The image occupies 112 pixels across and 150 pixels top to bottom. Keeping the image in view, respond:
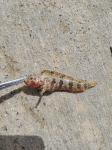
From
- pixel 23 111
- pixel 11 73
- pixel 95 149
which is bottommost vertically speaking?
pixel 95 149

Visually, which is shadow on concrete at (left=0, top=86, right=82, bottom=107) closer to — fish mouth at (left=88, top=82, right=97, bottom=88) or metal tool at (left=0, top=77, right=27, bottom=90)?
metal tool at (left=0, top=77, right=27, bottom=90)

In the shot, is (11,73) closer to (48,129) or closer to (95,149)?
(48,129)

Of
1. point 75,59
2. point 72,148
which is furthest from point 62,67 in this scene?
point 72,148

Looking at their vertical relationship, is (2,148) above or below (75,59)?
below

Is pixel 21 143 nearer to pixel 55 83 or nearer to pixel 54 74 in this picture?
pixel 55 83

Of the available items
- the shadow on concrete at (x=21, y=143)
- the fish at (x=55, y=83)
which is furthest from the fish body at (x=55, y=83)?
the shadow on concrete at (x=21, y=143)

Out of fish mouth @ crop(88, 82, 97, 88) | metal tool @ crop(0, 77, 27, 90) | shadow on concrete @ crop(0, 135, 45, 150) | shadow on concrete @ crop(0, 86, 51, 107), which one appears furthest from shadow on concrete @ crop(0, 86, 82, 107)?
fish mouth @ crop(88, 82, 97, 88)

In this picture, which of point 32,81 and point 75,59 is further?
point 75,59

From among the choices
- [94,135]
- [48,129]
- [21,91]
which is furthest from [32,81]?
[94,135]
